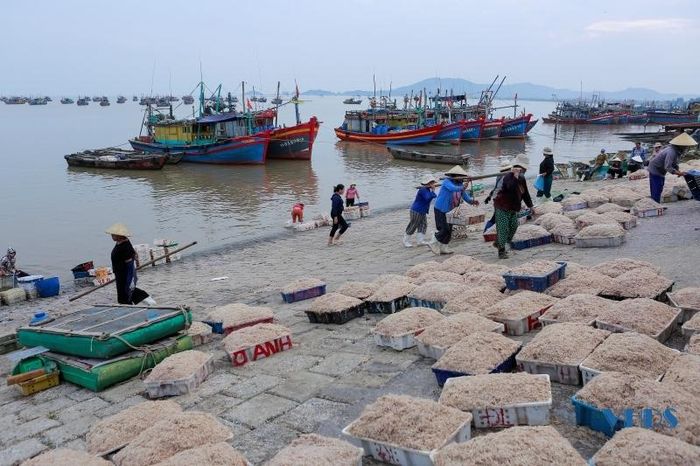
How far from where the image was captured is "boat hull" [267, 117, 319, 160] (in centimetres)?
3447

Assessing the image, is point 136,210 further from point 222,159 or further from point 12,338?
point 12,338

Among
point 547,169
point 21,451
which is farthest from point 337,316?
point 547,169

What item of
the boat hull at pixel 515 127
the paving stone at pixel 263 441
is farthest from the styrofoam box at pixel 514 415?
the boat hull at pixel 515 127

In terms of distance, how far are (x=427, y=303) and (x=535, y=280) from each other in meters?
1.11

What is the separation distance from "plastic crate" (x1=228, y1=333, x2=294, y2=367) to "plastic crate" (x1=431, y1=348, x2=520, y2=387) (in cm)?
183

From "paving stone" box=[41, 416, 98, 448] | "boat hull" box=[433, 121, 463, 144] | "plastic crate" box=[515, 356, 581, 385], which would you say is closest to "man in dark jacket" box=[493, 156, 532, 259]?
"plastic crate" box=[515, 356, 581, 385]

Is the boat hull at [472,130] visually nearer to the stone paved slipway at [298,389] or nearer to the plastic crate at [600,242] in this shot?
the stone paved slipway at [298,389]

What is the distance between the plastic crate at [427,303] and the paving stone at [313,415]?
1.87 meters

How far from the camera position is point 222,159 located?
32969 mm

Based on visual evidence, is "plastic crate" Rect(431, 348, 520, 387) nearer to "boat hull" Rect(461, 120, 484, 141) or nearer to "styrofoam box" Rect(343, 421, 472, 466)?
"styrofoam box" Rect(343, 421, 472, 466)

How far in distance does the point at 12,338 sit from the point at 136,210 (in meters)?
15.7

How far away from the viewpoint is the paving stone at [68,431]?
4.32 metres

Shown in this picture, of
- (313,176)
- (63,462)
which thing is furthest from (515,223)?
(313,176)

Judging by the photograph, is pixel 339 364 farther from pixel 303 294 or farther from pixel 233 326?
pixel 303 294
